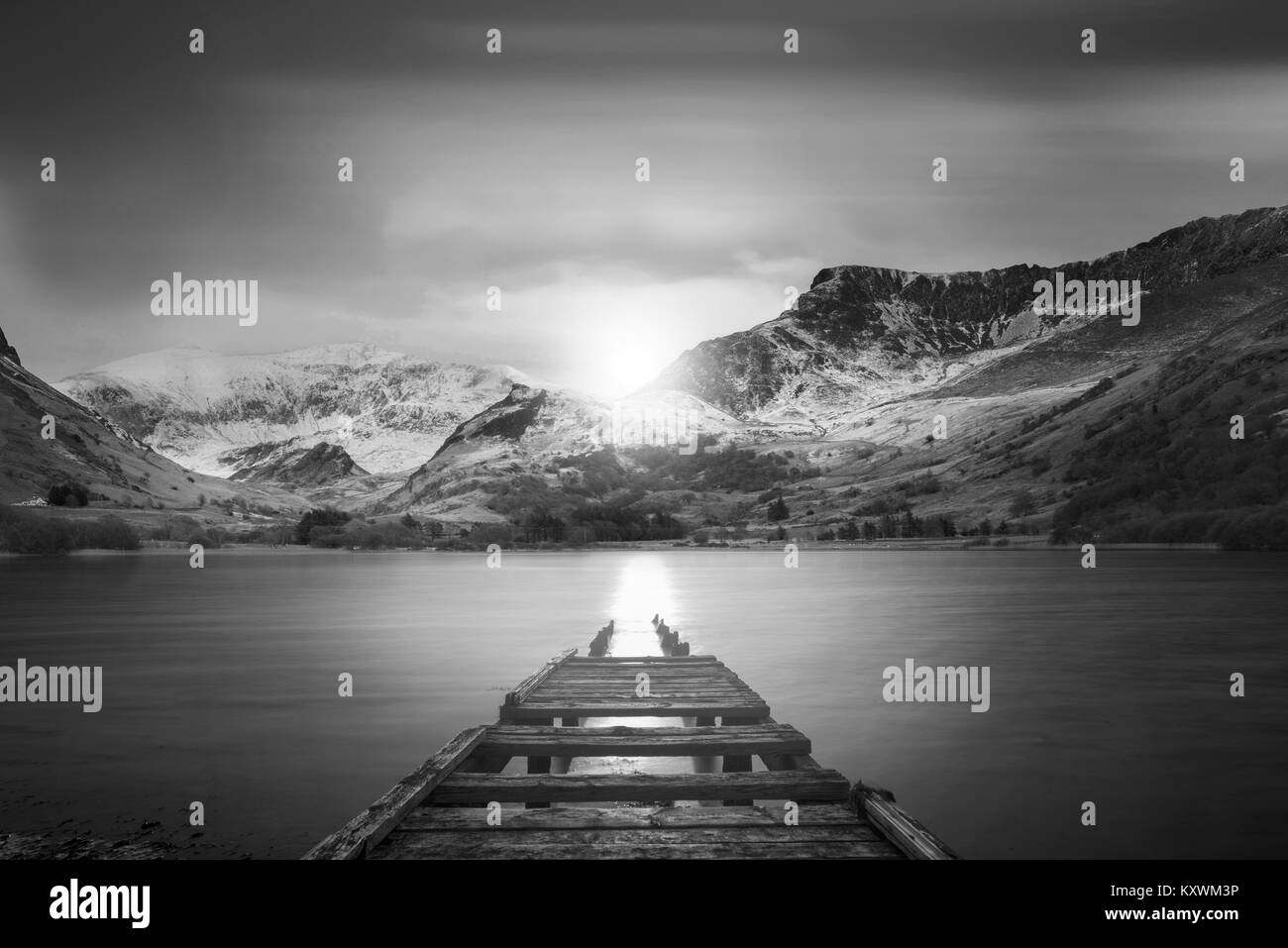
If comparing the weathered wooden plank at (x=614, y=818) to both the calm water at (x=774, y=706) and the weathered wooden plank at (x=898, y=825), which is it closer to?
the weathered wooden plank at (x=898, y=825)

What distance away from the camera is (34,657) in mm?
46344

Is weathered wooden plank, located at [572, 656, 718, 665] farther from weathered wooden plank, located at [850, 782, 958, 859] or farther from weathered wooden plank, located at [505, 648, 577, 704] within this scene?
weathered wooden plank, located at [850, 782, 958, 859]

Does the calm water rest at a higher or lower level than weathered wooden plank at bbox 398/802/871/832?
lower

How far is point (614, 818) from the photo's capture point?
12.5 m

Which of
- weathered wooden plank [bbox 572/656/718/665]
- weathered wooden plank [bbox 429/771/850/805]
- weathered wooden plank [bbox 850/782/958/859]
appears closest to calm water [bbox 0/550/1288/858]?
weathered wooden plank [bbox 572/656/718/665]

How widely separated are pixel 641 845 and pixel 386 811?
3364 millimetres

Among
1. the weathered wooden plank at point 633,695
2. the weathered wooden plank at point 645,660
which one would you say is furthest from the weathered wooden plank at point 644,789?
the weathered wooden plank at point 645,660

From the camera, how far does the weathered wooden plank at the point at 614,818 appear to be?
1222 centimetres

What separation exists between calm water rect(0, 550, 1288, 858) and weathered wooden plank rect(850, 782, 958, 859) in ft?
18.8

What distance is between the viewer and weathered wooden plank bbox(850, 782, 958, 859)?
10.8 m

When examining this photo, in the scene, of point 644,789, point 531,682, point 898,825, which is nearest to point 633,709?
point 531,682

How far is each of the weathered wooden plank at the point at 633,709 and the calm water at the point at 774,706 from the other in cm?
334
